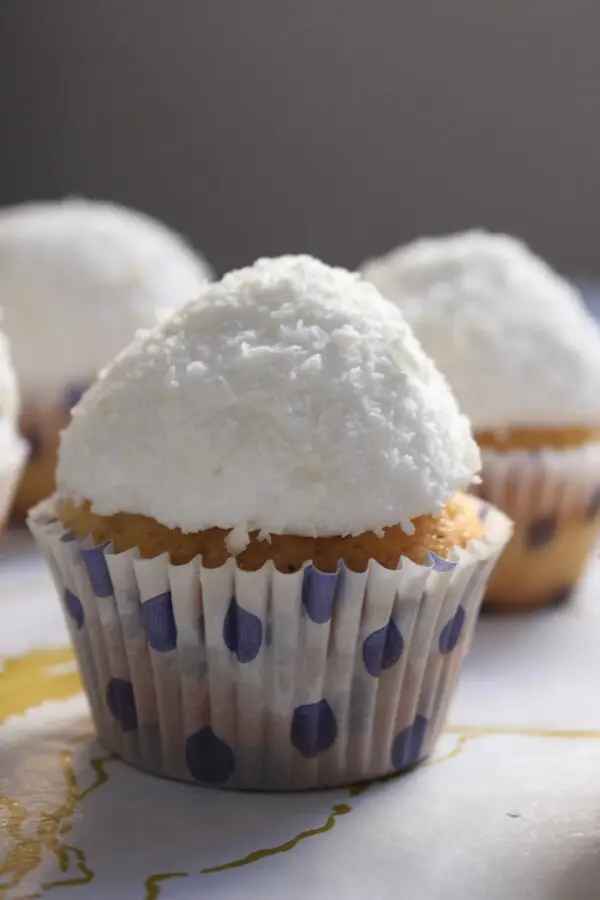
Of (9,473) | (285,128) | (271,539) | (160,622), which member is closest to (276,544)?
(271,539)

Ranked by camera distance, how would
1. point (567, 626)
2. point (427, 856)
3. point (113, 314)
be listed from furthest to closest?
point (113, 314), point (567, 626), point (427, 856)

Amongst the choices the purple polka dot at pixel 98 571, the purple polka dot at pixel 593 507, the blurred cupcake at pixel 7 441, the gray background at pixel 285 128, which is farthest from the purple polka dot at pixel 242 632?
the gray background at pixel 285 128

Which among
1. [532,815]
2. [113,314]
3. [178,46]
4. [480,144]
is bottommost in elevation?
[532,815]

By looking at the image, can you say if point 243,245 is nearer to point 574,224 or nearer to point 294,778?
point 574,224

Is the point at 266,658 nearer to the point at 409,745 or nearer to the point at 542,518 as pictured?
the point at 409,745

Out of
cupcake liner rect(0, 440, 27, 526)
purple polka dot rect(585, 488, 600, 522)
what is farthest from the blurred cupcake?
purple polka dot rect(585, 488, 600, 522)

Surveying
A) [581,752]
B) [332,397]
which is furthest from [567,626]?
[332,397]
